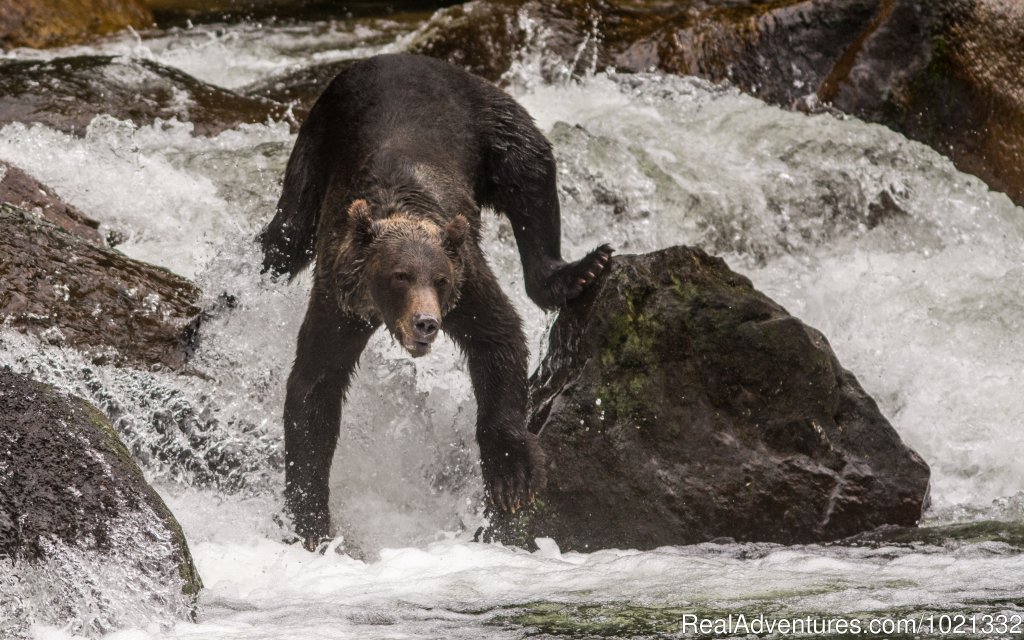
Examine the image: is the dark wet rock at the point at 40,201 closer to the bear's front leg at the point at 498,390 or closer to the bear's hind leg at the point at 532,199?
the bear's hind leg at the point at 532,199

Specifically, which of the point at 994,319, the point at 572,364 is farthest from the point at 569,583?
the point at 994,319

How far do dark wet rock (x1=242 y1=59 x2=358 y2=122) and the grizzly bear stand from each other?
491 centimetres

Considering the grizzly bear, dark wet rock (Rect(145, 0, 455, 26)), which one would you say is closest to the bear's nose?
the grizzly bear

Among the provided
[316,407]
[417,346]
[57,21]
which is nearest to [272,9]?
[57,21]

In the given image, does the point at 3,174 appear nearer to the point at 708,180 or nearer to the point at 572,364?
the point at 572,364

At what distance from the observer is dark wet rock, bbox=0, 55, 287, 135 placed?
1128 centimetres

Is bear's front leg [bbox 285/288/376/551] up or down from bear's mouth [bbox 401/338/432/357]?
down

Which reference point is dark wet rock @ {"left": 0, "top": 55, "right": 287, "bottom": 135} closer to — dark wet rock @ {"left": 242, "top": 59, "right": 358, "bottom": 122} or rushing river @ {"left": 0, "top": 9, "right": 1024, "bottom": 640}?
rushing river @ {"left": 0, "top": 9, "right": 1024, "bottom": 640}

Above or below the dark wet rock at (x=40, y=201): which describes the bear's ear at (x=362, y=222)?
above

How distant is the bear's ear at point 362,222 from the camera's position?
667 centimetres

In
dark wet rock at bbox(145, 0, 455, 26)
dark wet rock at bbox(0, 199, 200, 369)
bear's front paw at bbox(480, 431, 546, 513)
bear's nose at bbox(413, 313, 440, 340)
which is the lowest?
bear's front paw at bbox(480, 431, 546, 513)

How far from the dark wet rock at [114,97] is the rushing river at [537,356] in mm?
240

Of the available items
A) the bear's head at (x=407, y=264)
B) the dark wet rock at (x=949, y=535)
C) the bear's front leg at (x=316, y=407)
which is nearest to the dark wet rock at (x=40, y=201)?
the bear's front leg at (x=316, y=407)

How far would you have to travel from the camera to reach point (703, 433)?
7.20 m
